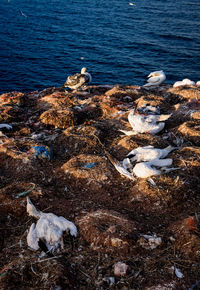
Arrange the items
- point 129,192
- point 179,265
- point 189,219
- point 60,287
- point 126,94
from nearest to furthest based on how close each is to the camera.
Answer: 1. point 60,287
2. point 179,265
3. point 189,219
4. point 129,192
5. point 126,94

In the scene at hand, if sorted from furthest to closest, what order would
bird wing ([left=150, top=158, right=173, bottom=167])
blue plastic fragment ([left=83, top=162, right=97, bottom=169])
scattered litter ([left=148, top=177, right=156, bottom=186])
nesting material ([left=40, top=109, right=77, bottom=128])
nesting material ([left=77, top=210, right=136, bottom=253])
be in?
nesting material ([left=40, top=109, right=77, bottom=128]) → blue plastic fragment ([left=83, top=162, right=97, bottom=169]) → bird wing ([left=150, top=158, right=173, bottom=167]) → scattered litter ([left=148, top=177, right=156, bottom=186]) → nesting material ([left=77, top=210, right=136, bottom=253])

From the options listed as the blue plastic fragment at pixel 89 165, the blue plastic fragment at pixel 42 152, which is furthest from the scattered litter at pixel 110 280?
the blue plastic fragment at pixel 42 152

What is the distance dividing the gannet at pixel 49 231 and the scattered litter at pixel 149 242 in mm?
868

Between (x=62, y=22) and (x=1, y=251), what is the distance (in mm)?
23260

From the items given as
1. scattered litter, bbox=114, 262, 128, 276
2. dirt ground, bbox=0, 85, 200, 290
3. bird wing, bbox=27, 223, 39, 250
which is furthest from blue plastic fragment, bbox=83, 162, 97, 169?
scattered litter, bbox=114, 262, 128, 276

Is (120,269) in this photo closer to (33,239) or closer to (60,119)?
(33,239)

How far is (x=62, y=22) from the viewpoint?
23469mm

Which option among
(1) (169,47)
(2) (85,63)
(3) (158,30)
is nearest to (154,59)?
(1) (169,47)

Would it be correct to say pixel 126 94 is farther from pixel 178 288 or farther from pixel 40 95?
pixel 178 288

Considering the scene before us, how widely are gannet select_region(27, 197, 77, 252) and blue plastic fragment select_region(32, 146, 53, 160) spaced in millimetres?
1992

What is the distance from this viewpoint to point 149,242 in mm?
3531

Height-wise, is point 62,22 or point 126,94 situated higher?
point 62,22

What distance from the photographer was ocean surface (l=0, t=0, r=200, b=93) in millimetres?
15984

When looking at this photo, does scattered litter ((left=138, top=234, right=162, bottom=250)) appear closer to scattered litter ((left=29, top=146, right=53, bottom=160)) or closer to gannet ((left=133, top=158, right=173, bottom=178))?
gannet ((left=133, top=158, right=173, bottom=178))
